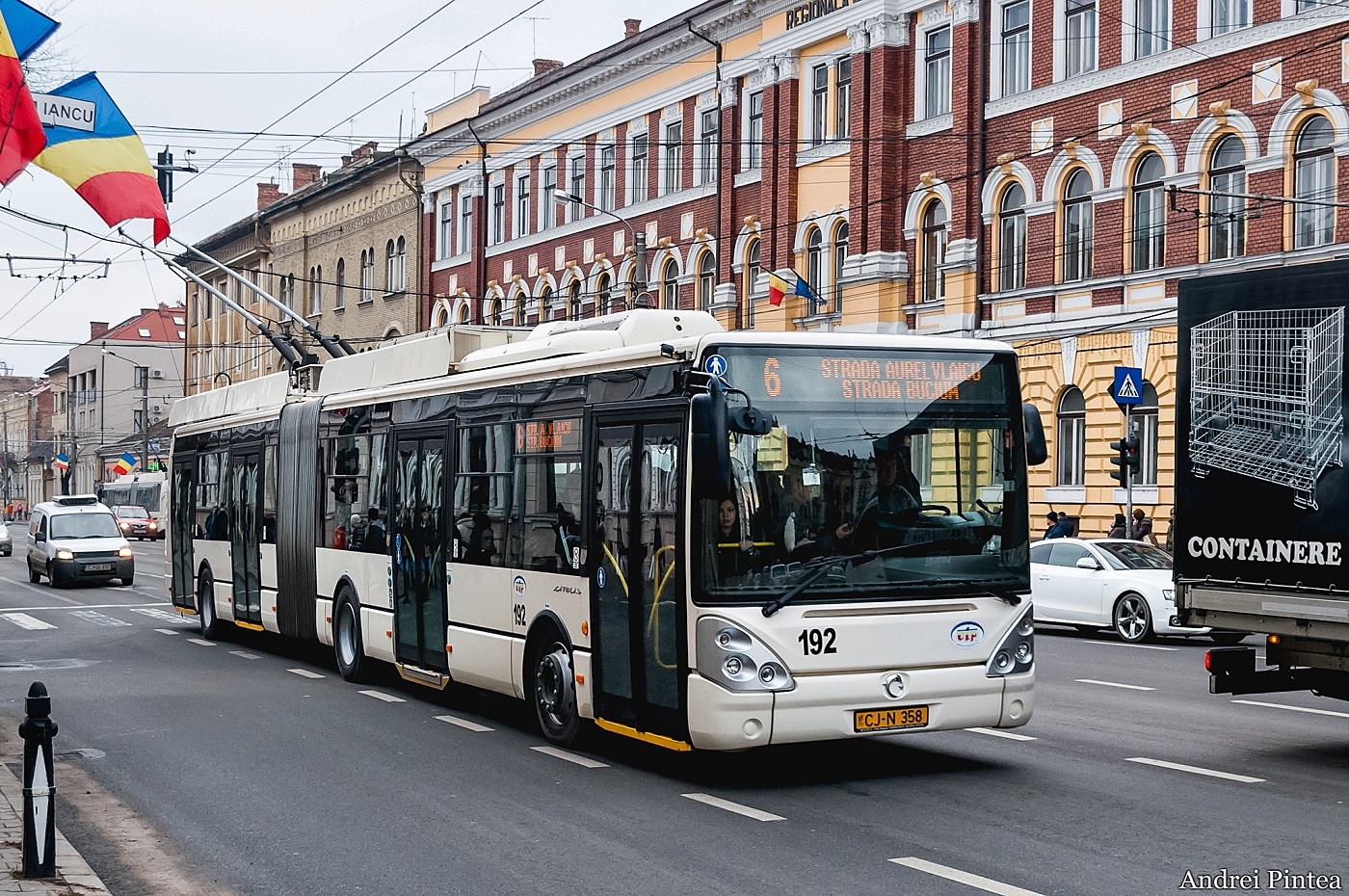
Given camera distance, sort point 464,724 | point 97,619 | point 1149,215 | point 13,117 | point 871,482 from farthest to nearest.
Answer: point 1149,215, point 97,619, point 464,724, point 13,117, point 871,482

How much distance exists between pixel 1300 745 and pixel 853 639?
3841 mm

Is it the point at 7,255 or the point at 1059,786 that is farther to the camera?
the point at 7,255

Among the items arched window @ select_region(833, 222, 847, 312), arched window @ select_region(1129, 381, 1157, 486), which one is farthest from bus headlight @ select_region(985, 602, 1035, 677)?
arched window @ select_region(833, 222, 847, 312)

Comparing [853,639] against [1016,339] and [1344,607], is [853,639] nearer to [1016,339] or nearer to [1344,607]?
[1344,607]

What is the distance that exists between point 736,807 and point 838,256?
2906 centimetres

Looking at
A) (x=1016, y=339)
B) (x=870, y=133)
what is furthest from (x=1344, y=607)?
(x=870, y=133)

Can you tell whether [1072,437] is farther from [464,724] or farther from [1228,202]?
[464,724]

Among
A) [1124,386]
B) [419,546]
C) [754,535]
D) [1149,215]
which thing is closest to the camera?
[754,535]

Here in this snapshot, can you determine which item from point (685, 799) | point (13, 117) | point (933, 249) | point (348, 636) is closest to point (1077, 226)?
point (933, 249)

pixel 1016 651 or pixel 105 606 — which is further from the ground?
pixel 1016 651

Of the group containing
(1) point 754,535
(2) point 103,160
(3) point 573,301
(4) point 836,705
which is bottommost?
(4) point 836,705

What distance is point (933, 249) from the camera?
35.9 meters

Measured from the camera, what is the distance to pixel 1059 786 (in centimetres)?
1029

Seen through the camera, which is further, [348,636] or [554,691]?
[348,636]
